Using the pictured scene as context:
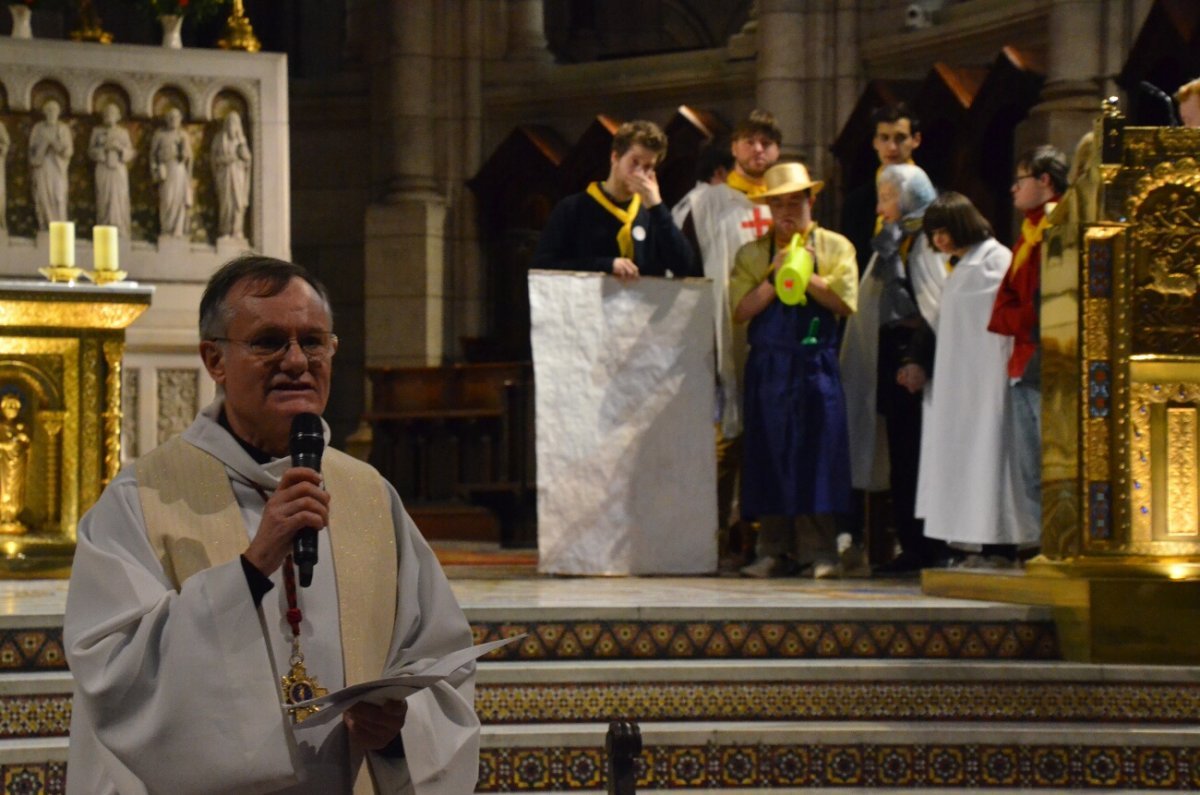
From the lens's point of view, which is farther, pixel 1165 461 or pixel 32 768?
pixel 1165 461

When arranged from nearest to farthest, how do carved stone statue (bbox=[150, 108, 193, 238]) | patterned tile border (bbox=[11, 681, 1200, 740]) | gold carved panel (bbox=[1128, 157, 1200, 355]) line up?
patterned tile border (bbox=[11, 681, 1200, 740])
gold carved panel (bbox=[1128, 157, 1200, 355])
carved stone statue (bbox=[150, 108, 193, 238])

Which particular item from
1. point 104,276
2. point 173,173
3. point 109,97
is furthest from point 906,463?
point 109,97

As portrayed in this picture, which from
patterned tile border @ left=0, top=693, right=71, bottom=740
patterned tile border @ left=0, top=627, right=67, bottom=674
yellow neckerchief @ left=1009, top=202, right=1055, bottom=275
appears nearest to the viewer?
patterned tile border @ left=0, top=693, right=71, bottom=740

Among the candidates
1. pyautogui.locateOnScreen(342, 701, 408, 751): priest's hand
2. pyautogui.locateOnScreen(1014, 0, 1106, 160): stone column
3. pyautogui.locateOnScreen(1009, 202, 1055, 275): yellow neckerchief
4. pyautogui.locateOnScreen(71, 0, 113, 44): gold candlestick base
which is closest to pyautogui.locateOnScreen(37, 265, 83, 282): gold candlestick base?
pyautogui.locateOnScreen(71, 0, 113, 44): gold candlestick base

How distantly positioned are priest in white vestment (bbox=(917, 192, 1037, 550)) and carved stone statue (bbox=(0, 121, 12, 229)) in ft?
14.5

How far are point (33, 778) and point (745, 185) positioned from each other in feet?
12.7

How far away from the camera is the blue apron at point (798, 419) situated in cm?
723

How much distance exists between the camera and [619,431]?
288 inches

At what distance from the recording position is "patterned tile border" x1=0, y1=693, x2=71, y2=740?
5176mm

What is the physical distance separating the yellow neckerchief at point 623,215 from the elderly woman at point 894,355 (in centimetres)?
95

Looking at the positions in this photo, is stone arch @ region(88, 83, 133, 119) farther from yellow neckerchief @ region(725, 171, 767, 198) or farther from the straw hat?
the straw hat

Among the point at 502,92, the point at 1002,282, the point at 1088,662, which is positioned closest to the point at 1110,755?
the point at 1088,662

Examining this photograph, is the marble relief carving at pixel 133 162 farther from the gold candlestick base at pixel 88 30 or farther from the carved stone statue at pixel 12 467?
the carved stone statue at pixel 12 467

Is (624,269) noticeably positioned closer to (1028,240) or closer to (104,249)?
(1028,240)
